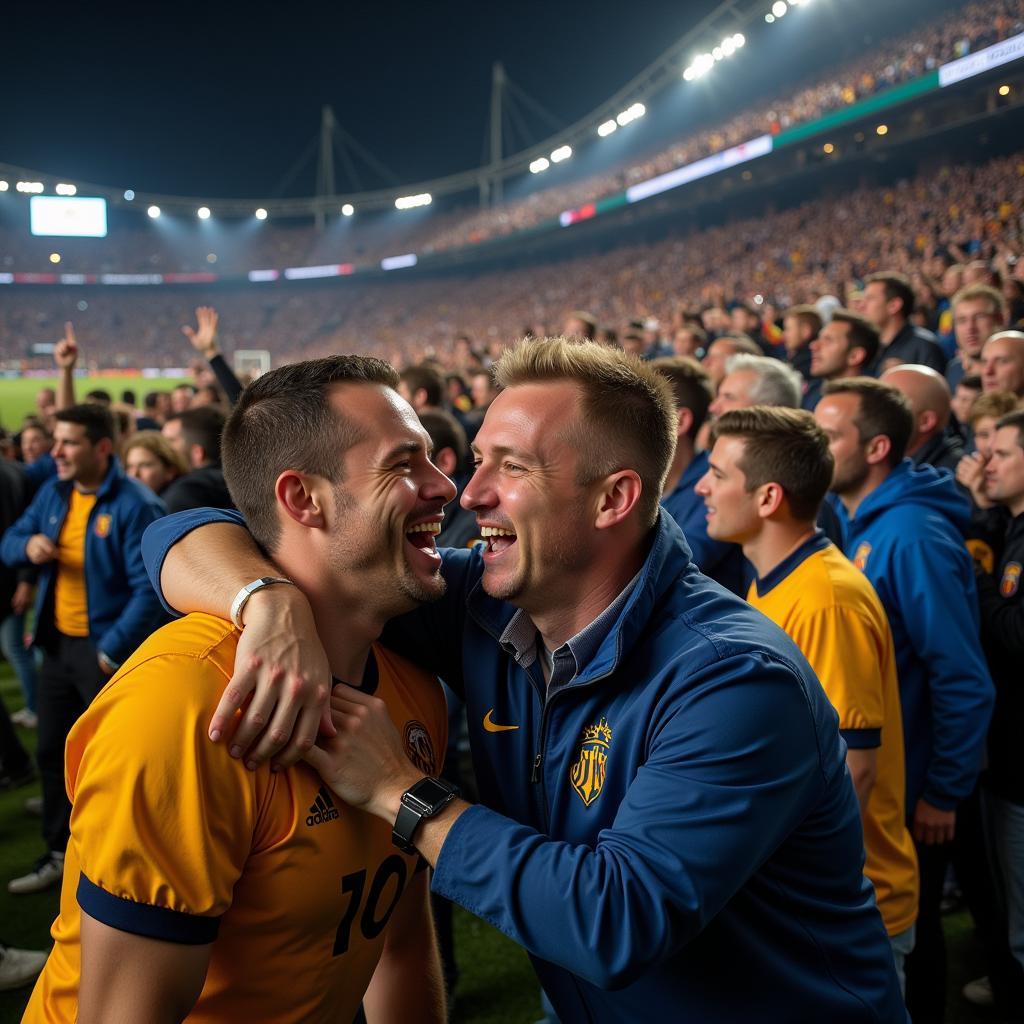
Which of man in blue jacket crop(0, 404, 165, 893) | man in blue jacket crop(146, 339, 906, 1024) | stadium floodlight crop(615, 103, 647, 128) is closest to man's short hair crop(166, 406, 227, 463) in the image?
man in blue jacket crop(0, 404, 165, 893)

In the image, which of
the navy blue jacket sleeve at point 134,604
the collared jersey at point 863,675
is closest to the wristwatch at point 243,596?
the collared jersey at point 863,675

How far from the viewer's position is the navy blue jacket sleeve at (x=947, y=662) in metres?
3.00

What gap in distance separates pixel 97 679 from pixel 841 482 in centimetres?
391

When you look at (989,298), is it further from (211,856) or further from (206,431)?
(211,856)

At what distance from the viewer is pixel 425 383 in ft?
19.8

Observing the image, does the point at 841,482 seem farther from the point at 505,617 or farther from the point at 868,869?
the point at 505,617

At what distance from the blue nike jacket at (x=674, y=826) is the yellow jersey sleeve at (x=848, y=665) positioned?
2.29 ft

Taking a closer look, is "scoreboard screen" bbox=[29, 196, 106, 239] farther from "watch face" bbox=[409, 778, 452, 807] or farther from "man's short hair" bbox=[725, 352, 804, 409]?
"watch face" bbox=[409, 778, 452, 807]

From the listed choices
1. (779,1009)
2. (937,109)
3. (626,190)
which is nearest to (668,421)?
(779,1009)

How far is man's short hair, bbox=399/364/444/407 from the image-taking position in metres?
6.04

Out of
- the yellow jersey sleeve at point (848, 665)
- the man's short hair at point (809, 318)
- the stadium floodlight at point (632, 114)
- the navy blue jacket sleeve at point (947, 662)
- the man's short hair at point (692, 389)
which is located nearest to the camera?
the yellow jersey sleeve at point (848, 665)

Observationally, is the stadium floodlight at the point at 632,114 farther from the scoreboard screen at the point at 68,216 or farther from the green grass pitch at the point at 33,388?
the scoreboard screen at the point at 68,216

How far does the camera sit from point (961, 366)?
6848 millimetres

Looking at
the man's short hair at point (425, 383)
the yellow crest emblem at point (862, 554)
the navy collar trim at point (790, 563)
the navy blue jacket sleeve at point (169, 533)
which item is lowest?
the yellow crest emblem at point (862, 554)
